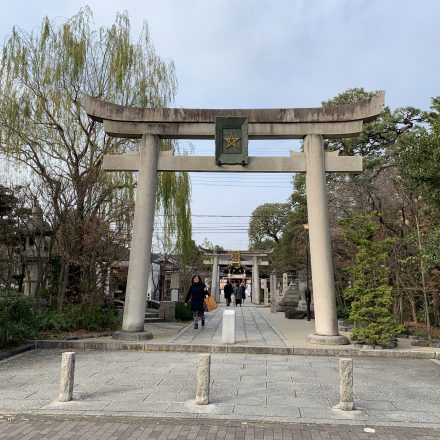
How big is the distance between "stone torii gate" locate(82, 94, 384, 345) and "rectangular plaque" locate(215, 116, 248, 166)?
0.03m

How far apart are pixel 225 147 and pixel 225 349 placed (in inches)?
209

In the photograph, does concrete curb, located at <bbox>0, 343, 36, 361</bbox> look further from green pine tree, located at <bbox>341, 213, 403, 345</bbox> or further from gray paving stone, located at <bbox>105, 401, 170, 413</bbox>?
green pine tree, located at <bbox>341, 213, 403, 345</bbox>

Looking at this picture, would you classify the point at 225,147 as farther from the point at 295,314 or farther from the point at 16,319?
the point at 295,314

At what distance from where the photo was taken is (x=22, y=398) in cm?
596

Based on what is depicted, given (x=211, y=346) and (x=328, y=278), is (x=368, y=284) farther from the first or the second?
(x=211, y=346)

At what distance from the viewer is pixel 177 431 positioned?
477 cm

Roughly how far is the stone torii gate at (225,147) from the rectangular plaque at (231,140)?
0.03 metres

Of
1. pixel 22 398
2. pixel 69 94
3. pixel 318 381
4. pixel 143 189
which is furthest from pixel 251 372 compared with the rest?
pixel 69 94

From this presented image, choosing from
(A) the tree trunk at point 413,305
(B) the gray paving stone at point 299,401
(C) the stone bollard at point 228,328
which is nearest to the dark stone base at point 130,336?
(C) the stone bollard at point 228,328

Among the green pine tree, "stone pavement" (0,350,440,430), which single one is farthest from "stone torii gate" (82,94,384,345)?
"stone pavement" (0,350,440,430)

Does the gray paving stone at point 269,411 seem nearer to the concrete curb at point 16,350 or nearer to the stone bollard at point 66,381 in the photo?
the stone bollard at point 66,381

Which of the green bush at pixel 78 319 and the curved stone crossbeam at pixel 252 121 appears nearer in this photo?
the green bush at pixel 78 319

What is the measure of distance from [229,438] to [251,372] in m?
3.34

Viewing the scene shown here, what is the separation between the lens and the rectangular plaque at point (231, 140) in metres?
11.8
